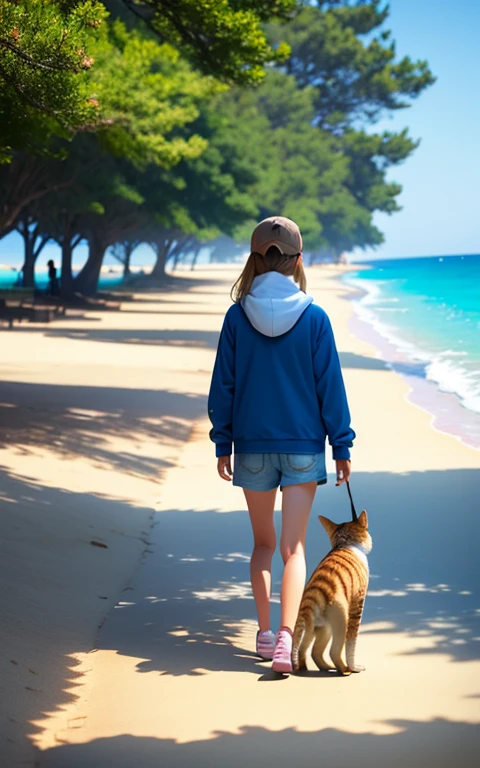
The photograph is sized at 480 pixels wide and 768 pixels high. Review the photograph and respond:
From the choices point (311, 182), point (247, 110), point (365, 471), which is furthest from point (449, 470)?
→ point (311, 182)

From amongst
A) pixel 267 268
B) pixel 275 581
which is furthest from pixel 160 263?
pixel 267 268

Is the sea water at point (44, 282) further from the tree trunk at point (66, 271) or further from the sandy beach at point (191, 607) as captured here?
the sandy beach at point (191, 607)

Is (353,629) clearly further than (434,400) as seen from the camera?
No

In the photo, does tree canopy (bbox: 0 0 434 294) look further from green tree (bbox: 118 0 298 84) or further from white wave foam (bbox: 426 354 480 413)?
white wave foam (bbox: 426 354 480 413)

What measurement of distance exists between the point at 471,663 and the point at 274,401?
1.49m

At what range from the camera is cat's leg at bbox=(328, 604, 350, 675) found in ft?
17.4

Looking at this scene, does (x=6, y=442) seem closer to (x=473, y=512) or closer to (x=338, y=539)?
(x=473, y=512)

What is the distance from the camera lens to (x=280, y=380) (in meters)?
5.56

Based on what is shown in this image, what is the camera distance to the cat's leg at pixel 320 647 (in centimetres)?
547

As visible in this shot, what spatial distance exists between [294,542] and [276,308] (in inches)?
41.4

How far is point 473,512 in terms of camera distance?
9.88m

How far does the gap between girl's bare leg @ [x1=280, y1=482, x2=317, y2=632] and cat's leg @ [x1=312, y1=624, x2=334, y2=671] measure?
0.12 m

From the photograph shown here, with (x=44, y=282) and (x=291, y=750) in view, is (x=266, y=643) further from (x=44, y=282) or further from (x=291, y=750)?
(x=44, y=282)

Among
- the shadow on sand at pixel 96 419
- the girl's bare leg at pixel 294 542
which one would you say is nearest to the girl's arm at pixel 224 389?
the girl's bare leg at pixel 294 542
